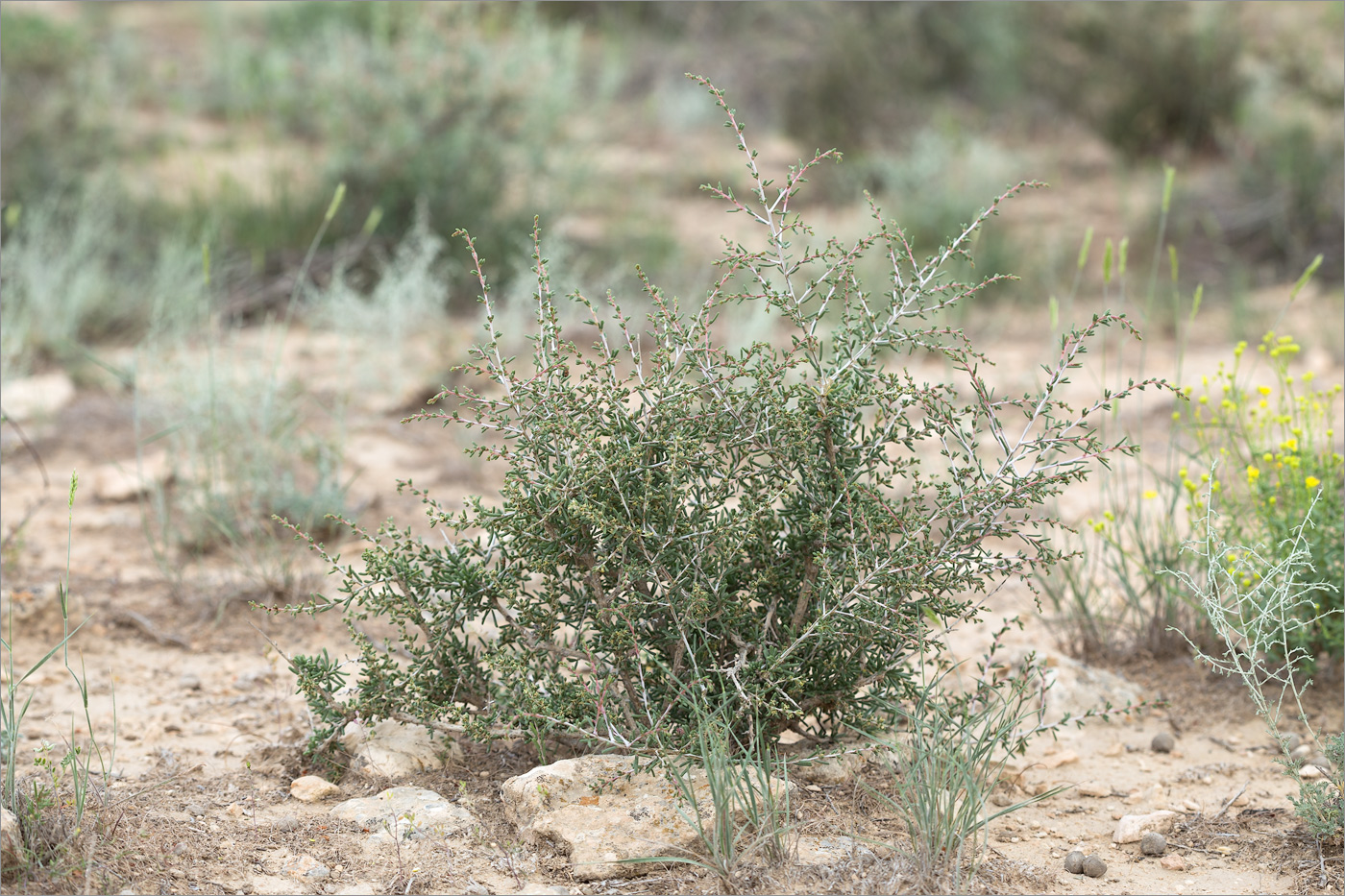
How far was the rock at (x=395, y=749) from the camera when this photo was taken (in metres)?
2.45

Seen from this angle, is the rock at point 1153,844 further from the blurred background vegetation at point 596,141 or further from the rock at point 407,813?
the blurred background vegetation at point 596,141

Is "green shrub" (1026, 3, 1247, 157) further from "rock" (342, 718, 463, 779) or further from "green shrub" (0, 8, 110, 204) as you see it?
"rock" (342, 718, 463, 779)

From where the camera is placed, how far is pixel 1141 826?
2422 mm

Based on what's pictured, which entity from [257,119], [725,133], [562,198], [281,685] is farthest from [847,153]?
[281,685]

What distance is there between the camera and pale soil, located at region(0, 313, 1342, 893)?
210 cm

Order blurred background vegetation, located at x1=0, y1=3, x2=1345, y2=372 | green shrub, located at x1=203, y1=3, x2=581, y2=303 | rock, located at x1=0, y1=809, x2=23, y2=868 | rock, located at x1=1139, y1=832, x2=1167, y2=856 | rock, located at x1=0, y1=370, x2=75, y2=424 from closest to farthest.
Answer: rock, located at x1=0, y1=809, x2=23, y2=868
rock, located at x1=1139, y1=832, x2=1167, y2=856
rock, located at x1=0, y1=370, x2=75, y2=424
blurred background vegetation, located at x1=0, y1=3, x2=1345, y2=372
green shrub, located at x1=203, y1=3, x2=581, y2=303

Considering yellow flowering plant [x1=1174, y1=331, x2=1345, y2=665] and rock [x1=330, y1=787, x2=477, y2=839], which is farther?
yellow flowering plant [x1=1174, y1=331, x2=1345, y2=665]

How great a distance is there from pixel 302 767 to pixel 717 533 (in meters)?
1.01

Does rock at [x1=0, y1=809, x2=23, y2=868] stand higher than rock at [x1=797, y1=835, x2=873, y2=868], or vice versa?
rock at [x1=0, y1=809, x2=23, y2=868]

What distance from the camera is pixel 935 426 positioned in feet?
7.46

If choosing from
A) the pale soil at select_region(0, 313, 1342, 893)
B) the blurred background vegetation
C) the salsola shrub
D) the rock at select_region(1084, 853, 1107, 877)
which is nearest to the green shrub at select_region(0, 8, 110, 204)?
the blurred background vegetation

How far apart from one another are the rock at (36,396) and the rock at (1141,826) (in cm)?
396

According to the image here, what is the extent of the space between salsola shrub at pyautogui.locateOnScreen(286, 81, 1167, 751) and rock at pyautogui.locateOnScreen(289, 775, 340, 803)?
5.0 inches

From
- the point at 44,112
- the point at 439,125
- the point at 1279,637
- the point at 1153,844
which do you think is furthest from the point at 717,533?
the point at 44,112
